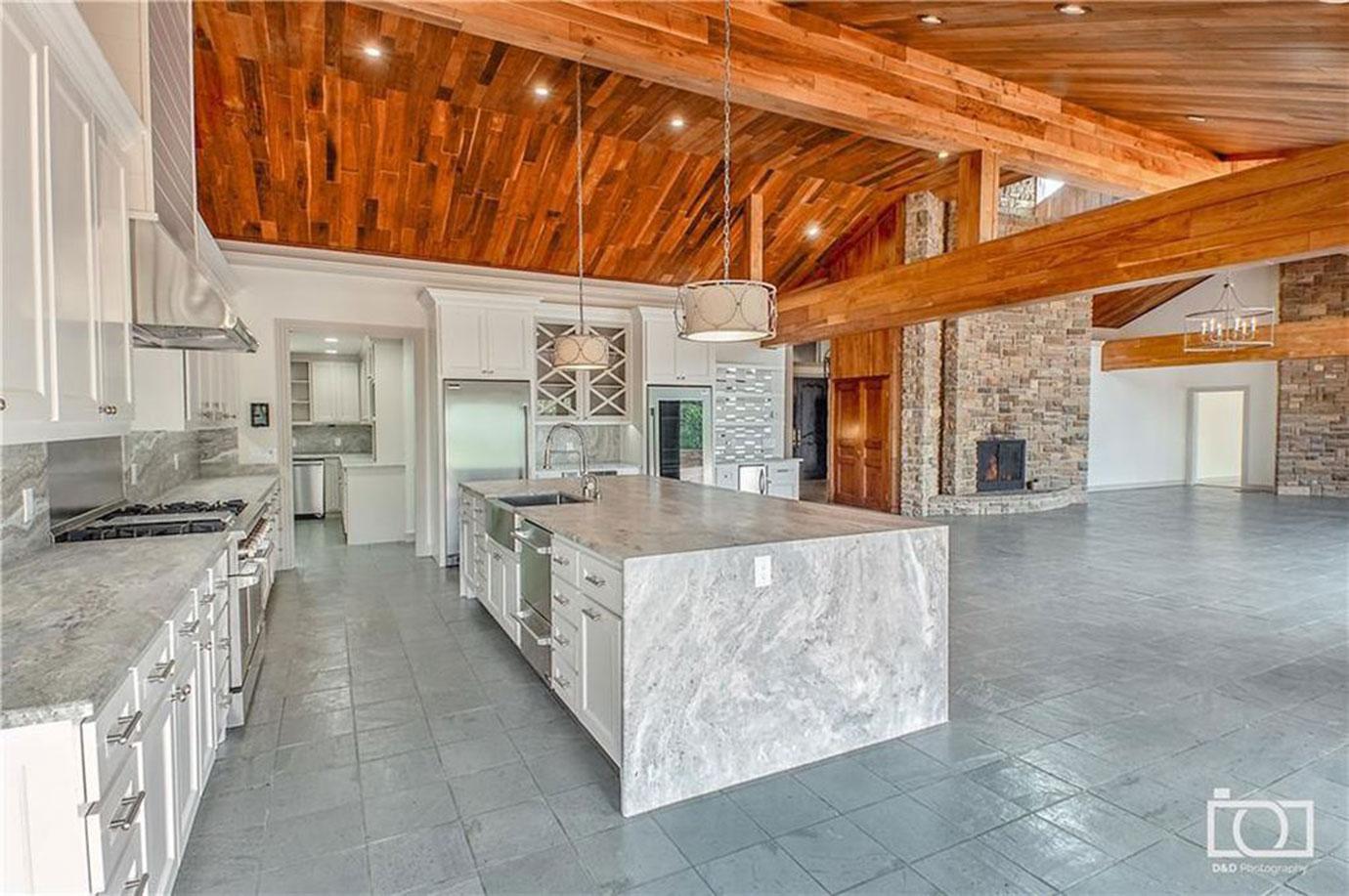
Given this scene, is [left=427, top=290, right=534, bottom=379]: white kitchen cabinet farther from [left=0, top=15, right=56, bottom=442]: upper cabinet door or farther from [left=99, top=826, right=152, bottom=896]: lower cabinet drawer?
[left=99, top=826, right=152, bottom=896]: lower cabinet drawer

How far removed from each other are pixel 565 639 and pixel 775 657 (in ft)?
3.08

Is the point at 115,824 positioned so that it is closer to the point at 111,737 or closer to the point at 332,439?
the point at 111,737

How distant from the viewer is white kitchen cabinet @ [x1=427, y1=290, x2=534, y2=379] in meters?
6.12

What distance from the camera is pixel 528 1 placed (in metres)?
3.09

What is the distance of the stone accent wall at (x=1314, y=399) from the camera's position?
35.6ft

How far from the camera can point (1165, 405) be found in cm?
1291

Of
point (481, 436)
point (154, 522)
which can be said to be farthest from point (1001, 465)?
point (154, 522)

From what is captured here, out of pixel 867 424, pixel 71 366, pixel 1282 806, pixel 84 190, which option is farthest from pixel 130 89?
pixel 867 424

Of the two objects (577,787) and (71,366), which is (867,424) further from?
(71,366)

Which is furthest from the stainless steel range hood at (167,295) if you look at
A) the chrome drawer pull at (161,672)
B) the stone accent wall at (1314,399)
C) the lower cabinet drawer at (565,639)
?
the stone accent wall at (1314,399)

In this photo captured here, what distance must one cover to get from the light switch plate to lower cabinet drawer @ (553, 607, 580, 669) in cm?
80

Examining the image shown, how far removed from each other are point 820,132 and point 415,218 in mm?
3727

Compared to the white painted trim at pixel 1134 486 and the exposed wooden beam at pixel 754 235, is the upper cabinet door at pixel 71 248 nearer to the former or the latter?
the exposed wooden beam at pixel 754 235

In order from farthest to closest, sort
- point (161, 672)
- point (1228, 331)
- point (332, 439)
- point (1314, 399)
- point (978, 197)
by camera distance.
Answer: point (1314, 399) → point (1228, 331) → point (332, 439) → point (978, 197) → point (161, 672)
